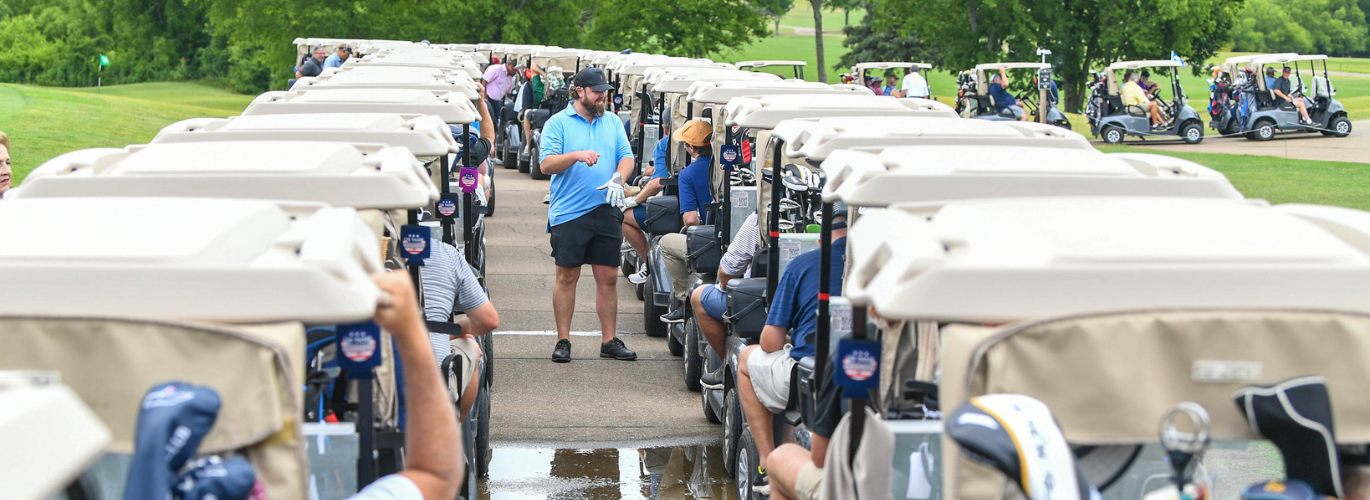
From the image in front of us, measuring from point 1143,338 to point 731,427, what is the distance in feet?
13.6

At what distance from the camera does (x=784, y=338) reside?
17.5 feet

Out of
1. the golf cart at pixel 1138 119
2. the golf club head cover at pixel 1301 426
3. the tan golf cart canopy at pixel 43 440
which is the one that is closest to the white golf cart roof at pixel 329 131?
the tan golf cart canopy at pixel 43 440

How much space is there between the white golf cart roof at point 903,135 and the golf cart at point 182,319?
2.61 meters

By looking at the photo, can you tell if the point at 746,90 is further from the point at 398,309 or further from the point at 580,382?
the point at 398,309

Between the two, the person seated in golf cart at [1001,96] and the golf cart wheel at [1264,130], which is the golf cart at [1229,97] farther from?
the person seated in golf cart at [1001,96]

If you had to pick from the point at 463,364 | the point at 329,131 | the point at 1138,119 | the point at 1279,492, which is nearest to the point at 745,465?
the point at 463,364

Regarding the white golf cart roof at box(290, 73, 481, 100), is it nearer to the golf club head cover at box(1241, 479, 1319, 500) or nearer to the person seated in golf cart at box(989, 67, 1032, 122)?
the golf club head cover at box(1241, 479, 1319, 500)

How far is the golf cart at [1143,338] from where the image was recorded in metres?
2.56

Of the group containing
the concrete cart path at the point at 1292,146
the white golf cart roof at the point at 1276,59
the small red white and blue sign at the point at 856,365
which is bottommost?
the concrete cart path at the point at 1292,146

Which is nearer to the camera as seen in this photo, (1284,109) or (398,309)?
(398,309)

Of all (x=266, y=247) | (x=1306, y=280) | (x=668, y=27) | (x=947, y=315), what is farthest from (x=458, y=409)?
(x=668, y=27)

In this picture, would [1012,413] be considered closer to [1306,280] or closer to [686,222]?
[1306,280]

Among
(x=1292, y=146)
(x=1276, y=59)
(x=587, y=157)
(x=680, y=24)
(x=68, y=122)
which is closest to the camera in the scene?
(x=587, y=157)

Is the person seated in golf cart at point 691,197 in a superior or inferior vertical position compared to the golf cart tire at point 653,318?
superior
